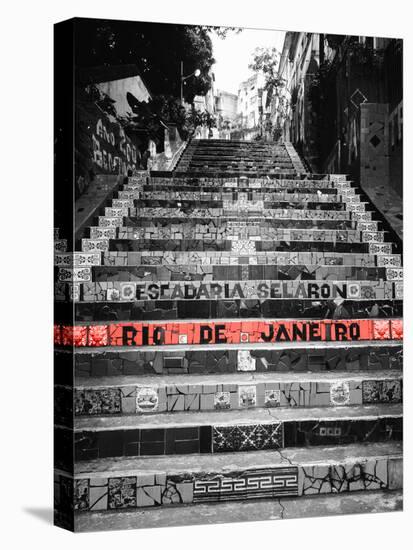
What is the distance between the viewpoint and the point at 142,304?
17.5 ft

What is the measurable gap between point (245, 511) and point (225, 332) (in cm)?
116

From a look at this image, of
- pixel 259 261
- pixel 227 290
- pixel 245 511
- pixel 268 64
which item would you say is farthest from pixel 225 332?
pixel 268 64

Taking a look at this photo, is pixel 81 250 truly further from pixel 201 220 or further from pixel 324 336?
pixel 324 336

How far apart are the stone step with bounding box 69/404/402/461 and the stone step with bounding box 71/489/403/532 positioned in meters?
0.34

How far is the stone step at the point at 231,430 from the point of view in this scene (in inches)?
203

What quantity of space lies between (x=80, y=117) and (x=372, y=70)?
7.10ft

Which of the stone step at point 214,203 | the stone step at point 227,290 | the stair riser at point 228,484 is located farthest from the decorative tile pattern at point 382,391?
the stone step at point 214,203

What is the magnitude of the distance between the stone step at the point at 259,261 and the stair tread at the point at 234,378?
2.14ft

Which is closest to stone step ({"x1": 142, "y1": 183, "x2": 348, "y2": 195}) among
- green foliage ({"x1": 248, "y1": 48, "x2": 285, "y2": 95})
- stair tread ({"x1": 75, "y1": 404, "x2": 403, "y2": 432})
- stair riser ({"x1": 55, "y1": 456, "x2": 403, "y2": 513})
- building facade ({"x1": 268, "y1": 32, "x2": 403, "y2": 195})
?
building facade ({"x1": 268, "y1": 32, "x2": 403, "y2": 195})

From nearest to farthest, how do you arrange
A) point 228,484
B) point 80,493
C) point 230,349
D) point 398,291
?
point 80,493
point 228,484
point 230,349
point 398,291

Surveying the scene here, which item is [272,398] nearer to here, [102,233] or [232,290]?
[232,290]

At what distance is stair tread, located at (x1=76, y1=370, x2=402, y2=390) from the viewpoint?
521cm

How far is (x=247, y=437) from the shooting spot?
Result: 5.39 metres

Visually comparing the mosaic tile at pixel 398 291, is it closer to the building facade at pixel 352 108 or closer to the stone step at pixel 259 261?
the stone step at pixel 259 261
